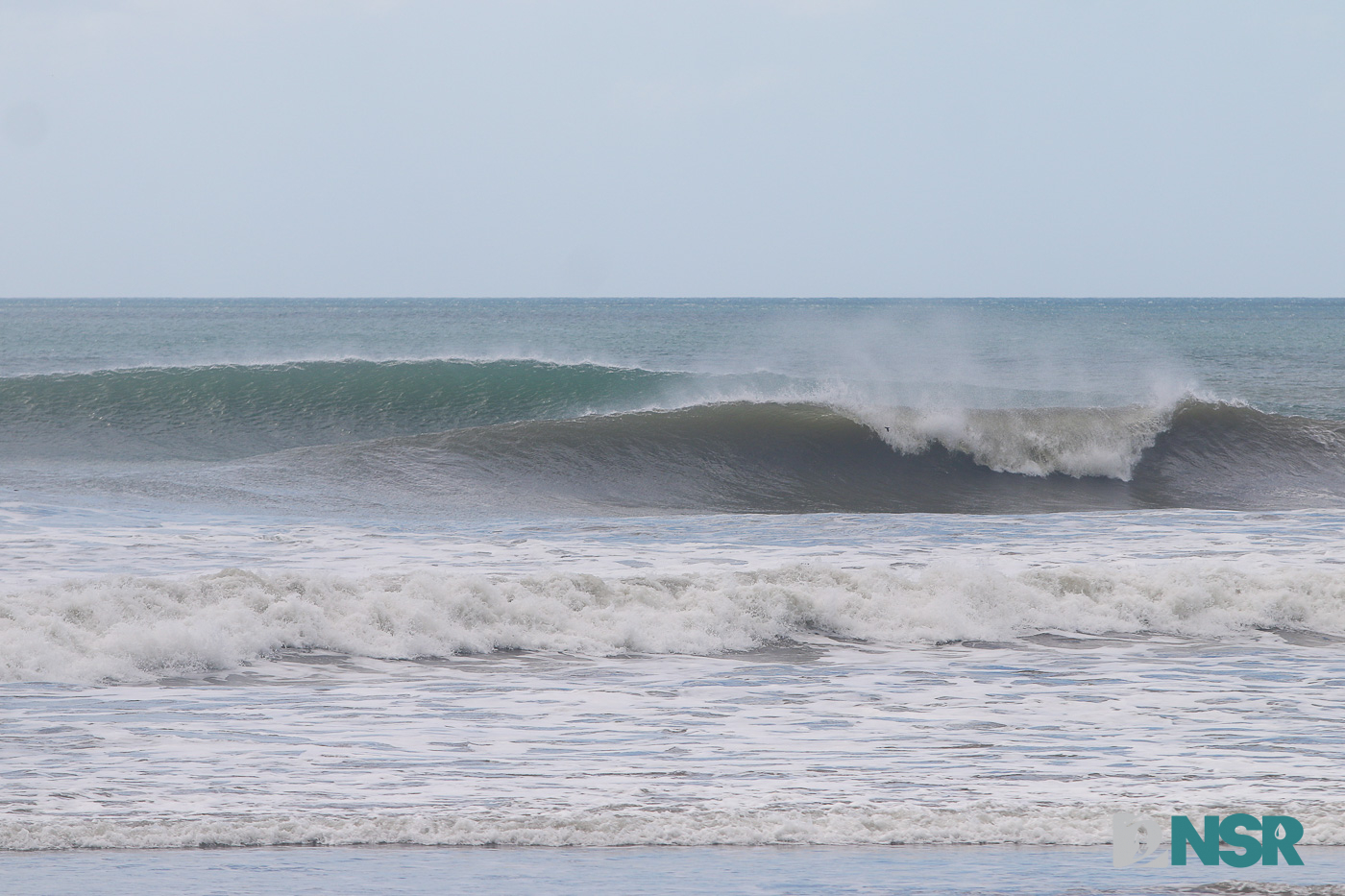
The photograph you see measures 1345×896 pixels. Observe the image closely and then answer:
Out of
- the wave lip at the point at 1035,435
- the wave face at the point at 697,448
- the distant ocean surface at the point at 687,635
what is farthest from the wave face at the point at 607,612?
the wave lip at the point at 1035,435

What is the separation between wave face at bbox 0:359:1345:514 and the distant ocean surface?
84 mm

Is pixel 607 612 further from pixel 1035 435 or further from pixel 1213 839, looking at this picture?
pixel 1035 435

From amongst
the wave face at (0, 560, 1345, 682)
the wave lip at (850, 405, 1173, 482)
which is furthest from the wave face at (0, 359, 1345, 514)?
the wave face at (0, 560, 1345, 682)

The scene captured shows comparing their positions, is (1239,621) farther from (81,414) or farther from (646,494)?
(81,414)

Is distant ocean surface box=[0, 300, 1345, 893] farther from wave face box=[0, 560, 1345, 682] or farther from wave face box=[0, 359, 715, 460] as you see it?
wave face box=[0, 359, 715, 460]

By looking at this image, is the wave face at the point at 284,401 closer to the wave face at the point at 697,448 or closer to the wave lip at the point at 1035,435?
the wave face at the point at 697,448

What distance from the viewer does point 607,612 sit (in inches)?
289

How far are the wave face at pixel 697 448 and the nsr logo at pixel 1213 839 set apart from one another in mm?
9237

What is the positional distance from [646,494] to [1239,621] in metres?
7.38

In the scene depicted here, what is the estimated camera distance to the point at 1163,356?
136 feet

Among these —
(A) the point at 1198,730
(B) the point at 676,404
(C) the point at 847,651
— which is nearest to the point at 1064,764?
(A) the point at 1198,730

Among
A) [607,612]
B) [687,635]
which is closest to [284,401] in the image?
[607,612]

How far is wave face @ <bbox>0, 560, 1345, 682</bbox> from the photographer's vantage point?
6344 mm

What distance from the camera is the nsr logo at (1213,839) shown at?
11.9 feet
